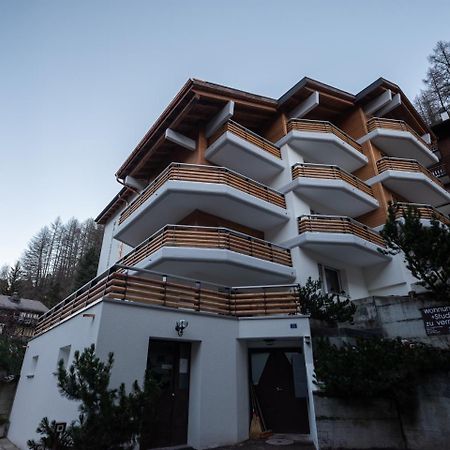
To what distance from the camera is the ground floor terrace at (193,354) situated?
7547 millimetres

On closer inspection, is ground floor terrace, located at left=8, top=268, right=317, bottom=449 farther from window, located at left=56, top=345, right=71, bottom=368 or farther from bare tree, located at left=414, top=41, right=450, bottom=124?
bare tree, located at left=414, top=41, right=450, bottom=124

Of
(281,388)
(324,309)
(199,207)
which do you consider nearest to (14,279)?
(199,207)

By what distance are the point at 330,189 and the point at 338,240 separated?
2.89 metres

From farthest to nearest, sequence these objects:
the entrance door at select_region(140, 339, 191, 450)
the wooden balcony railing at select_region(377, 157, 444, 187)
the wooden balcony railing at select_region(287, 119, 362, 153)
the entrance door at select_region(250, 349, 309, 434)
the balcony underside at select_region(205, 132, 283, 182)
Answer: the wooden balcony railing at select_region(377, 157, 444, 187) → the wooden balcony railing at select_region(287, 119, 362, 153) → the balcony underside at select_region(205, 132, 283, 182) → the entrance door at select_region(250, 349, 309, 434) → the entrance door at select_region(140, 339, 191, 450)

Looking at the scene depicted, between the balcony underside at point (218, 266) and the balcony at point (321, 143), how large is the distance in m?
7.25

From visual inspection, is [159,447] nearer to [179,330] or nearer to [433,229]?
[179,330]

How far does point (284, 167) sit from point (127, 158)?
28.3 feet

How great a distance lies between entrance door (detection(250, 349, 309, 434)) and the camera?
30.3ft

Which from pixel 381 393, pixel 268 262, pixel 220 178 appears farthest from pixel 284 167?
pixel 381 393

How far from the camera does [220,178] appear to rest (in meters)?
13.0

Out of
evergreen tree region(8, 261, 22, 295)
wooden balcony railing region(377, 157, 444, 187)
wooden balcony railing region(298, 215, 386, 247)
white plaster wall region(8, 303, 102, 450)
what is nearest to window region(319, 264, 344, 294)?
wooden balcony railing region(298, 215, 386, 247)

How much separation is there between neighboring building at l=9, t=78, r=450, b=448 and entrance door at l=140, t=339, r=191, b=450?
35mm

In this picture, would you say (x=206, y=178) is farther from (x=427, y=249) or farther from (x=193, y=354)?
(x=427, y=249)

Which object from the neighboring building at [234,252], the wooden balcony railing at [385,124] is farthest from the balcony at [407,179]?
the wooden balcony railing at [385,124]
